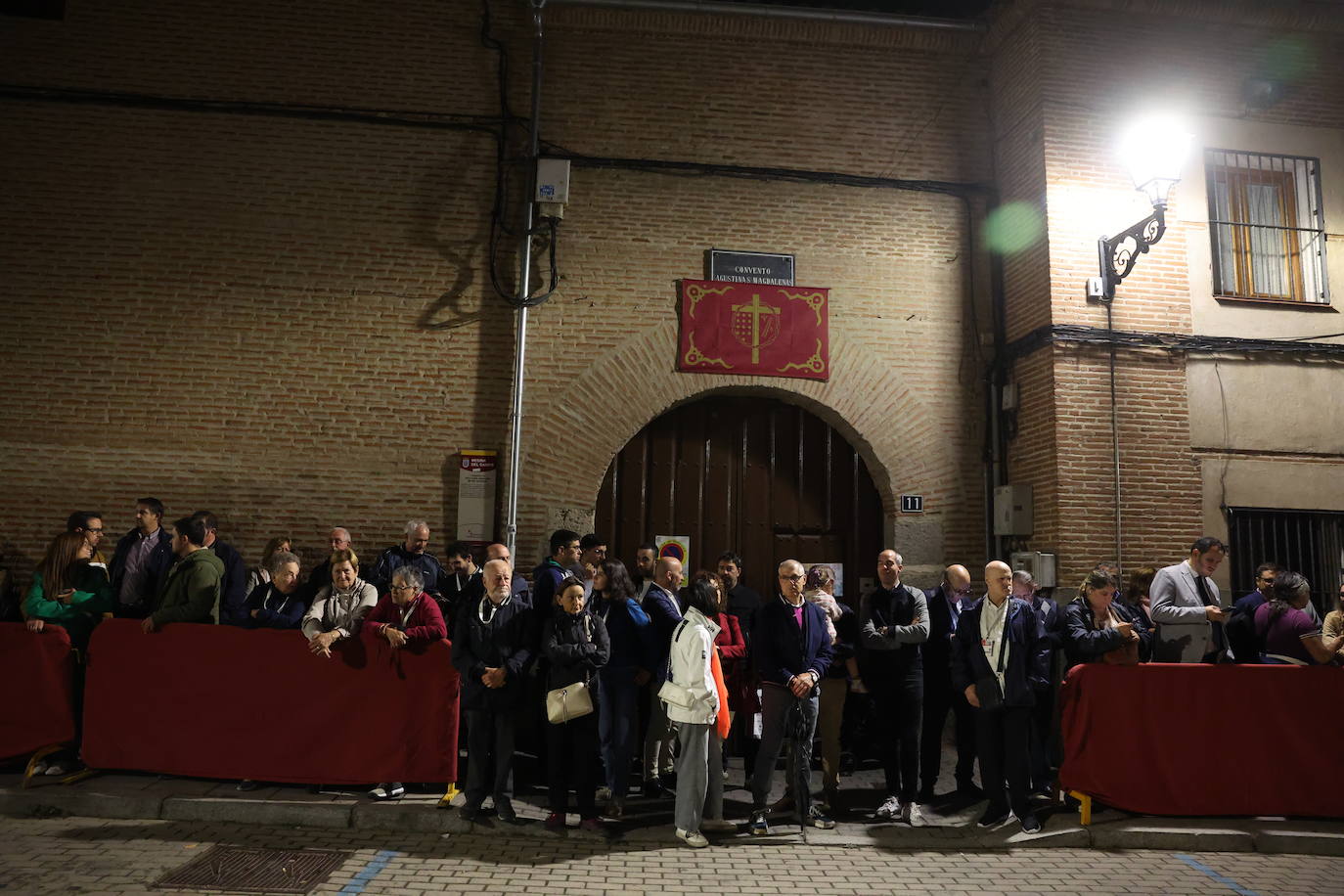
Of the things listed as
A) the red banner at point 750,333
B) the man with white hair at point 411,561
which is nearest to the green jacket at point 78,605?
the man with white hair at point 411,561

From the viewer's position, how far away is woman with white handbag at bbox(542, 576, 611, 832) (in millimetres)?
5273

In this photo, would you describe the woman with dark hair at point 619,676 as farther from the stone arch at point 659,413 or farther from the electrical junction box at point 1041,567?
the electrical junction box at point 1041,567

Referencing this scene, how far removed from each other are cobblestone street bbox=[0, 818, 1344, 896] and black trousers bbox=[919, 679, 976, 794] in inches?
37.1

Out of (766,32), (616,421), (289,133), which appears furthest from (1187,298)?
(289,133)

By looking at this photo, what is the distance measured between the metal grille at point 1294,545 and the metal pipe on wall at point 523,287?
683 cm

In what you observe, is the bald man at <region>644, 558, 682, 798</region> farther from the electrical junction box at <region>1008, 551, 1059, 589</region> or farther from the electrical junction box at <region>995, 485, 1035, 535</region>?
the electrical junction box at <region>995, 485, 1035, 535</region>

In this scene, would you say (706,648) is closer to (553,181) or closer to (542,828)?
(542,828)

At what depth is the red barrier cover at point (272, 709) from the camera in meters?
5.66

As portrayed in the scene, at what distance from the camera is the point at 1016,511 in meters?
8.34

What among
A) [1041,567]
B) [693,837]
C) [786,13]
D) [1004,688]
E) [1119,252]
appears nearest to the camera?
[693,837]

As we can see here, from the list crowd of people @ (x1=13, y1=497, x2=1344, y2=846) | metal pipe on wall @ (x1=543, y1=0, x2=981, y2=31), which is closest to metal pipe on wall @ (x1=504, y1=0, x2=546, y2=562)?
A: metal pipe on wall @ (x1=543, y1=0, x2=981, y2=31)

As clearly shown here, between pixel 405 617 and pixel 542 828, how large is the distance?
1.58 metres

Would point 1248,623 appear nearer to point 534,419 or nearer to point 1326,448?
point 1326,448

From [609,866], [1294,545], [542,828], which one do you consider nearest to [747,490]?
[542,828]
